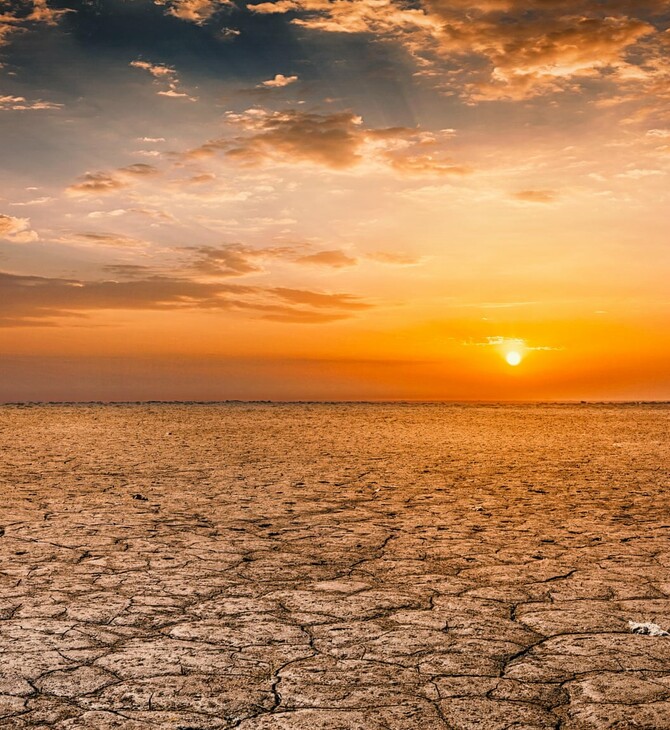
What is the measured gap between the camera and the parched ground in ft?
9.96

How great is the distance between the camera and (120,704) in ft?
9.89

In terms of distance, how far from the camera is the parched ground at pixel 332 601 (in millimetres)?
3037

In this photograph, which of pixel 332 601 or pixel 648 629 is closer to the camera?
pixel 648 629

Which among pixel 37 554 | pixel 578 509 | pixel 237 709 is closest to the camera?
pixel 237 709

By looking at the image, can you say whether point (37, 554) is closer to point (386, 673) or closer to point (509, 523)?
point (386, 673)

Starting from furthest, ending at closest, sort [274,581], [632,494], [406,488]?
1. [406,488]
2. [632,494]
3. [274,581]

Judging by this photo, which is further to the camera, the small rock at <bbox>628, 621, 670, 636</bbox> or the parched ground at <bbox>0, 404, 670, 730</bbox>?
the small rock at <bbox>628, 621, 670, 636</bbox>

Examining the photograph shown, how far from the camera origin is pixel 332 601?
14.5ft

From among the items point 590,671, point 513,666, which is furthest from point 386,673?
point 590,671

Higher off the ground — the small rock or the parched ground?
the small rock

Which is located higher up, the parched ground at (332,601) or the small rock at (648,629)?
the small rock at (648,629)

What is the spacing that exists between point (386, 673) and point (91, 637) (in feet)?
4.76

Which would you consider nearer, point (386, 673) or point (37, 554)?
point (386, 673)

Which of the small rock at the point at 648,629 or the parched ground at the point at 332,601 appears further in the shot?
the small rock at the point at 648,629
